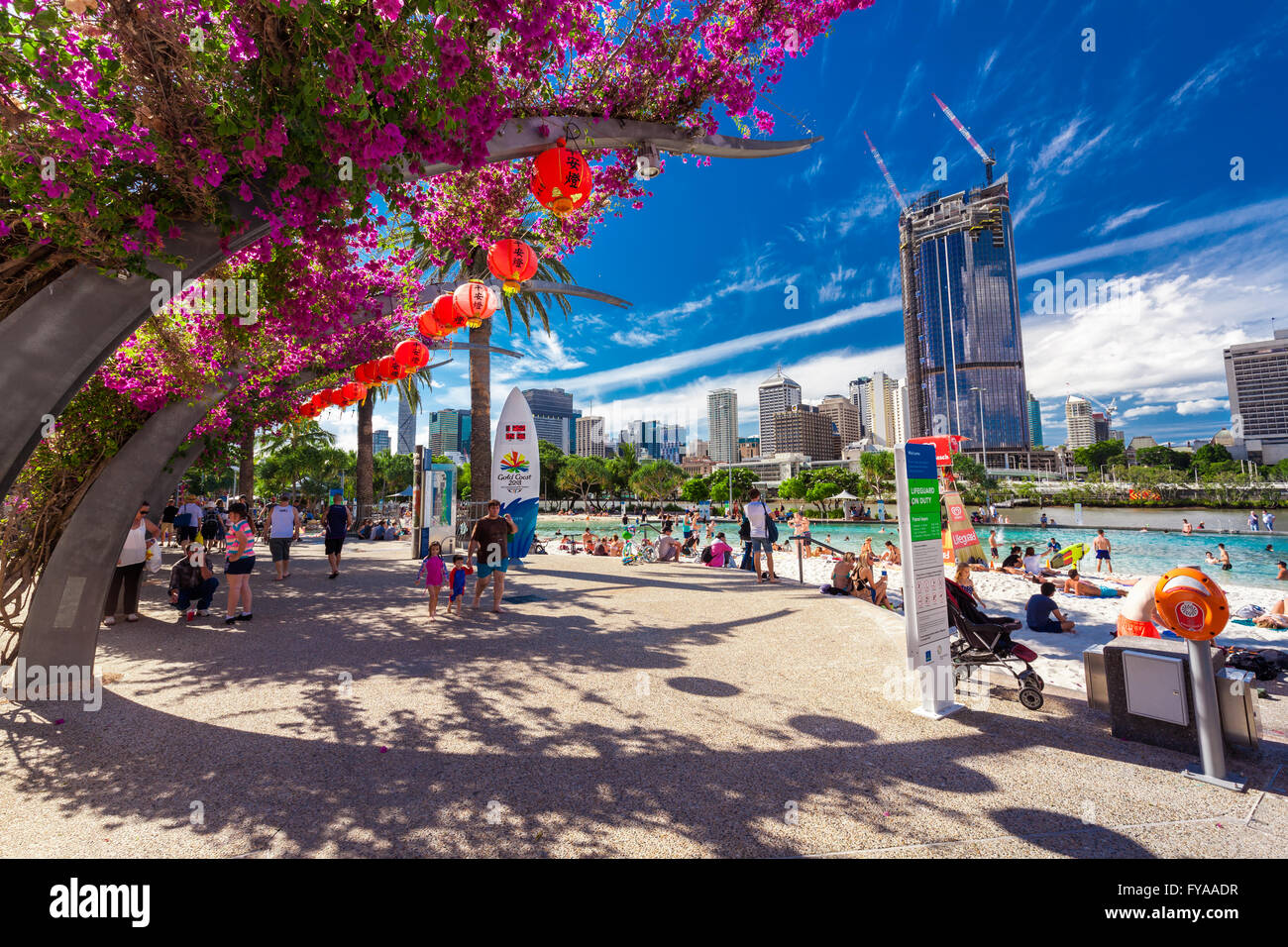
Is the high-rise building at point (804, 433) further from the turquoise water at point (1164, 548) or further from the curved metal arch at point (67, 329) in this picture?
the curved metal arch at point (67, 329)

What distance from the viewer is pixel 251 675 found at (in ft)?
18.0

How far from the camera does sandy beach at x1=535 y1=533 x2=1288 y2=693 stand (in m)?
6.97

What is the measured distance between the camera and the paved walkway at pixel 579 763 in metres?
2.82

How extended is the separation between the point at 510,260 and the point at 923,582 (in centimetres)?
588

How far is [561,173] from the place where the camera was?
5.17 metres

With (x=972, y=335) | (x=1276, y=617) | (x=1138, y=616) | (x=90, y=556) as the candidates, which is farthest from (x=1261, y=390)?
(x=90, y=556)

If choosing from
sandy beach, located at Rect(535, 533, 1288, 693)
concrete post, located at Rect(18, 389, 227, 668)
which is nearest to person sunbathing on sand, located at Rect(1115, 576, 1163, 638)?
sandy beach, located at Rect(535, 533, 1288, 693)

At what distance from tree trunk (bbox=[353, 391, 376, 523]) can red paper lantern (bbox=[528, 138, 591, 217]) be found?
22.3 m

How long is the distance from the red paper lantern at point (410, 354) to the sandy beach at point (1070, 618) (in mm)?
9190

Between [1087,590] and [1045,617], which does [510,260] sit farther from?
[1087,590]

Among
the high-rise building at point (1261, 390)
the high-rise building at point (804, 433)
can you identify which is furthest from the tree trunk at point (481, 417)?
the high-rise building at point (1261, 390)
